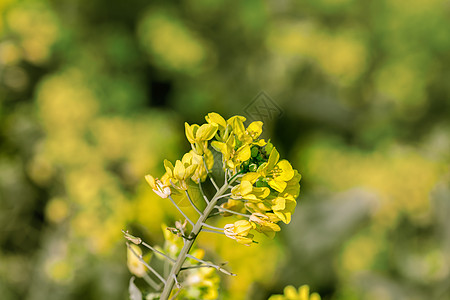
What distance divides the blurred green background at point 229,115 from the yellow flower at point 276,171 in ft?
0.34

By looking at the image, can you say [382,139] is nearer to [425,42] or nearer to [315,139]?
[315,139]

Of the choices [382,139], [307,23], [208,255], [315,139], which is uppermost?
[307,23]

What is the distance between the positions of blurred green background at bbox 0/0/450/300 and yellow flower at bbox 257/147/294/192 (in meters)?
0.10

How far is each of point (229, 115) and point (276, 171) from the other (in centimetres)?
78

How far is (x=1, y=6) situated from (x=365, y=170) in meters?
1.09

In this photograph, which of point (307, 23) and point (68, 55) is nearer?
point (68, 55)

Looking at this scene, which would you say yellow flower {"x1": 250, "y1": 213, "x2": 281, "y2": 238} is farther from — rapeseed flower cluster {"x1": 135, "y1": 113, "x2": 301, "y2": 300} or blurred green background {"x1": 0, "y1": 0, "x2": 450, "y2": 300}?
blurred green background {"x1": 0, "y1": 0, "x2": 450, "y2": 300}

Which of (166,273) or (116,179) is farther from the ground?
(116,179)

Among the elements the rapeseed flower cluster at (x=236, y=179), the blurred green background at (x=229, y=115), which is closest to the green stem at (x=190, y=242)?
the rapeseed flower cluster at (x=236, y=179)

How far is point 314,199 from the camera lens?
1.06m

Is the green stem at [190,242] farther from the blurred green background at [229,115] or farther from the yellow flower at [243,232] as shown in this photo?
the blurred green background at [229,115]

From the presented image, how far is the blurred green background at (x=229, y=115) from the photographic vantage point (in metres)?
0.85

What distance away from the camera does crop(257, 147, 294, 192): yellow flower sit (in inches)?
10.8

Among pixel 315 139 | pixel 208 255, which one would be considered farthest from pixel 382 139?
pixel 208 255
